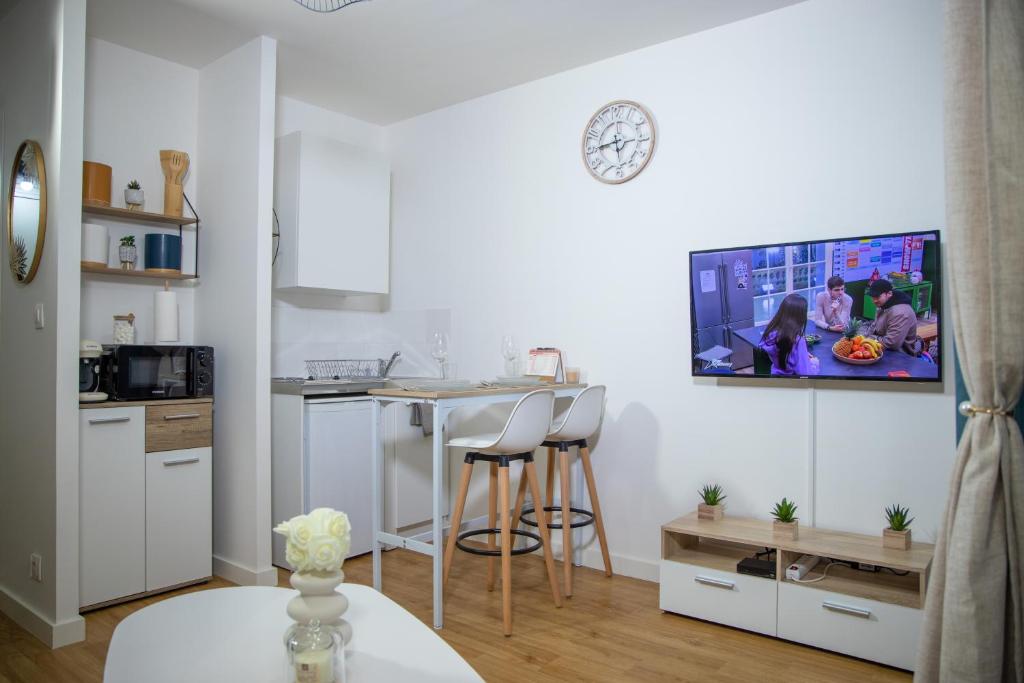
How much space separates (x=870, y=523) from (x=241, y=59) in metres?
3.70

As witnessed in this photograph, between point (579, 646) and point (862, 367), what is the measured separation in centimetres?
158

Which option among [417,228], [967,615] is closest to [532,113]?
[417,228]

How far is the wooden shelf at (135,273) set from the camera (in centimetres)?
328

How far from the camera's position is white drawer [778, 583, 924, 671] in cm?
246

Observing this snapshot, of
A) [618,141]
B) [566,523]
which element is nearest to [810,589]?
[566,523]

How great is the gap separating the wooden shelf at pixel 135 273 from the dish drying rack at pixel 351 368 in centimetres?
94

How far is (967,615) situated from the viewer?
174 centimetres

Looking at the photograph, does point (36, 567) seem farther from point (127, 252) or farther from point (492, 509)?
point (492, 509)

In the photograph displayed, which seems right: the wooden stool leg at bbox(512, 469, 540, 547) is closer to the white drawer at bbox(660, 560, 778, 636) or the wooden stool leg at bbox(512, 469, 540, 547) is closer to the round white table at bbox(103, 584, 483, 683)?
the white drawer at bbox(660, 560, 778, 636)

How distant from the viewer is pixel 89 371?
10.0 ft

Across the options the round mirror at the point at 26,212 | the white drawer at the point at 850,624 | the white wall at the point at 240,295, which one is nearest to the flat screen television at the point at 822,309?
the white drawer at the point at 850,624

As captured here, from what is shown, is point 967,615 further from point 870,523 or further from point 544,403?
point 544,403

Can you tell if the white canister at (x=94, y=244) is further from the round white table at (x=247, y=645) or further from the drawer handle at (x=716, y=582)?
the drawer handle at (x=716, y=582)

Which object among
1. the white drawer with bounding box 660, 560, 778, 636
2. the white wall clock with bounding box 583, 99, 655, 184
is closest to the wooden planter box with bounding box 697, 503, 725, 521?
the white drawer with bounding box 660, 560, 778, 636
